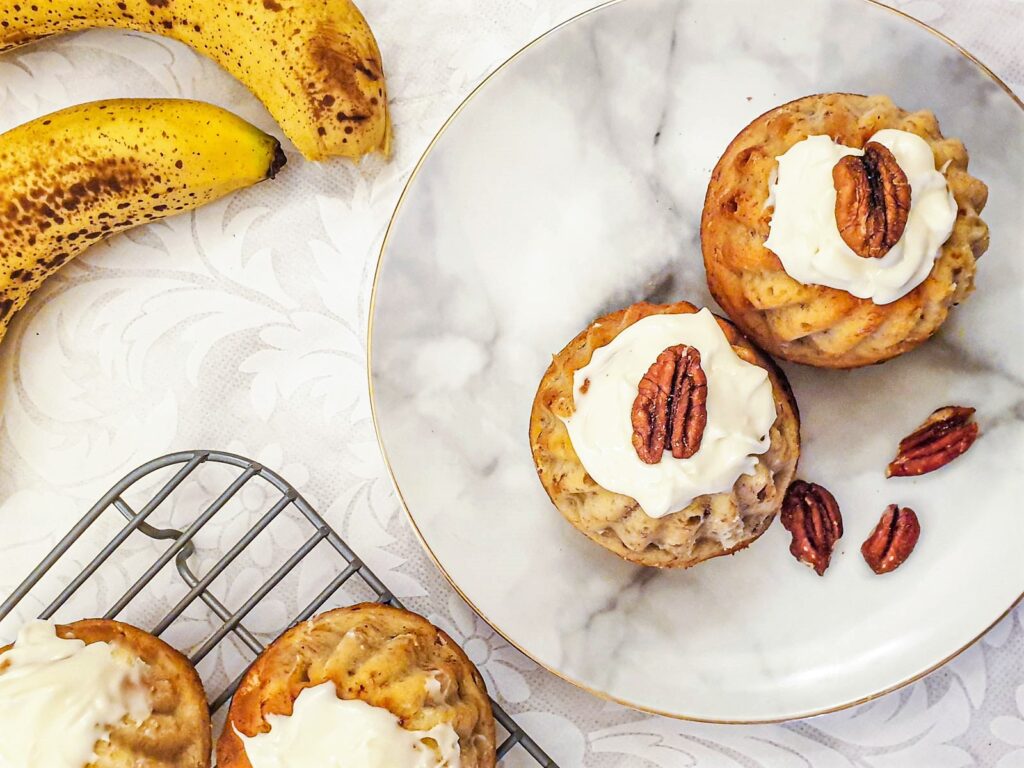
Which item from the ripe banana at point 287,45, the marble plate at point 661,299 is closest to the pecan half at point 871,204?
→ the marble plate at point 661,299

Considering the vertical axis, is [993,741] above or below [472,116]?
below

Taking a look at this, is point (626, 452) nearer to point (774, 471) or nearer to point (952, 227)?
point (774, 471)

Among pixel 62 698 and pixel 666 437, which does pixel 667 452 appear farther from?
pixel 62 698

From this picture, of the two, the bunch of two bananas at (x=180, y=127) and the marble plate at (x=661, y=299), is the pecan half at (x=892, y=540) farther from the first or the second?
the bunch of two bananas at (x=180, y=127)

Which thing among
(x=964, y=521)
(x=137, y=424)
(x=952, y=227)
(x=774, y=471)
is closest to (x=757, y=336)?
(x=774, y=471)

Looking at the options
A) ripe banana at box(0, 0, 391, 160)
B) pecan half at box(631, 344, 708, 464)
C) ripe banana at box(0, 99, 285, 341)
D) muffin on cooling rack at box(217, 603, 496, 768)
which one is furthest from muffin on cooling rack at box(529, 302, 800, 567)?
ripe banana at box(0, 99, 285, 341)

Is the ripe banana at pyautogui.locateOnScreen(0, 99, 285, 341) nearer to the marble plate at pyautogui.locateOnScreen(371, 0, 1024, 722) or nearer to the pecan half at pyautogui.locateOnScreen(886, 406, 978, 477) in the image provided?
the marble plate at pyautogui.locateOnScreen(371, 0, 1024, 722)
